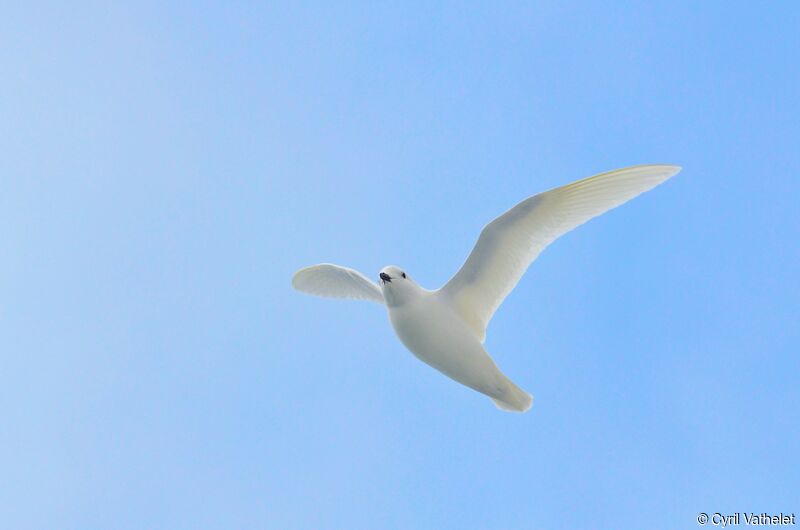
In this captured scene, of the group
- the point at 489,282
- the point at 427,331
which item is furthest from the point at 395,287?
the point at 489,282

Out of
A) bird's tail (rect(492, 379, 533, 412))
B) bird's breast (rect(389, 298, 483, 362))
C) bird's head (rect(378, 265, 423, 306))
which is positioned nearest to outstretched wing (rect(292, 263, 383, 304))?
bird's head (rect(378, 265, 423, 306))

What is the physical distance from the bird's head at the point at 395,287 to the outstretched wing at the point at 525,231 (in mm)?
842

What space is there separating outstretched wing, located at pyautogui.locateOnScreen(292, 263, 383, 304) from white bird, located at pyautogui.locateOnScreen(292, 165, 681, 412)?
5.71 feet

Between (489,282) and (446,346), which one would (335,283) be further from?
(446,346)

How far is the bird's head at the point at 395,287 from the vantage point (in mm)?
14219

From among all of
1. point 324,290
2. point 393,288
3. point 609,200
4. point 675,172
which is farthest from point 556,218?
point 324,290

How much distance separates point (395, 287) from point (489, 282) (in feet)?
5.60

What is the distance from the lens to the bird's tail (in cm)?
1439

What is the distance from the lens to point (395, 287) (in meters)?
14.2

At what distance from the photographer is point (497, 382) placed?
47.0ft

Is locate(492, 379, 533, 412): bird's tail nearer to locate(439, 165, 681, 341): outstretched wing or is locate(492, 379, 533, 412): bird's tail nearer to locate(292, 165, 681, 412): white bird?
locate(292, 165, 681, 412): white bird

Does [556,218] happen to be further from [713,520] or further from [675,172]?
[713,520]

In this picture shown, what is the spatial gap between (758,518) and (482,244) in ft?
18.5

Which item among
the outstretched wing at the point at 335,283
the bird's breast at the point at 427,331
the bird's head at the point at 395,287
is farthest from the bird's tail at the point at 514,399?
the outstretched wing at the point at 335,283
